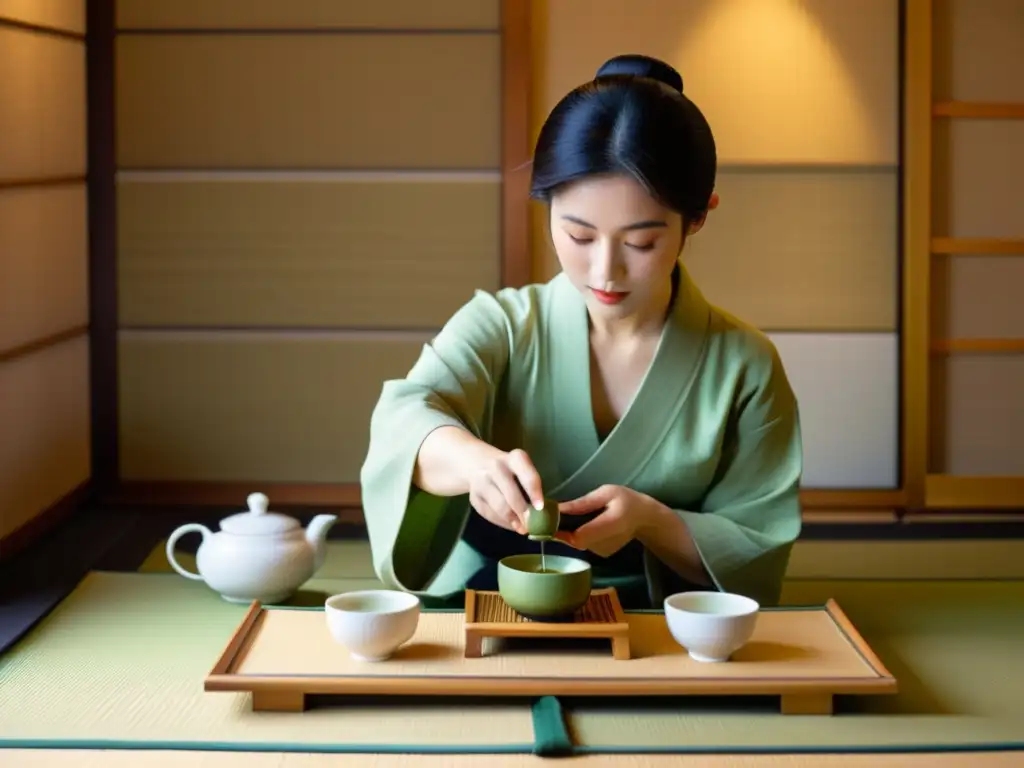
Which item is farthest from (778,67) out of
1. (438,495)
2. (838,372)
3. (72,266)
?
(438,495)

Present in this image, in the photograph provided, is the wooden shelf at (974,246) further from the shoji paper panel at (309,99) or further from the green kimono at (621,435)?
the green kimono at (621,435)

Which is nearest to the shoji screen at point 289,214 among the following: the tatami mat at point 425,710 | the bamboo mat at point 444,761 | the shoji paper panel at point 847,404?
the shoji paper panel at point 847,404

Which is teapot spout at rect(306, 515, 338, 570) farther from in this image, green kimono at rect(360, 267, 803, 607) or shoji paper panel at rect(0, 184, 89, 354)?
shoji paper panel at rect(0, 184, 89, 354)

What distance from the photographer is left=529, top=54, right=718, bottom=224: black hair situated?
2.19m

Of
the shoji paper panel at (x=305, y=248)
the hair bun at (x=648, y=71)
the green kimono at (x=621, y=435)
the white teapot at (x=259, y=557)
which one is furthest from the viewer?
the shoji paper panel at (x=305, y=248)

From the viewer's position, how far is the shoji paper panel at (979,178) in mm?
4539

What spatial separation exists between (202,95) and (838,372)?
7.29 feet

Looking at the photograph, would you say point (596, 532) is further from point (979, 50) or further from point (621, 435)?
point (979, 50)

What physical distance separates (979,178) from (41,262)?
2894mm

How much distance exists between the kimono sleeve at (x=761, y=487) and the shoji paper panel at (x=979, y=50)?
7.55ft

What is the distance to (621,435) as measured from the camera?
2514 millimetres

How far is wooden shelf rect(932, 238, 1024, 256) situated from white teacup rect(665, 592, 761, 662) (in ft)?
8.68

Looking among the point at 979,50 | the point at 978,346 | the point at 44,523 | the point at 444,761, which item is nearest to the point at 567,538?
the point at 444,761

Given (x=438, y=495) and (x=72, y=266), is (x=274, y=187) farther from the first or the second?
(x=438, y=495)
